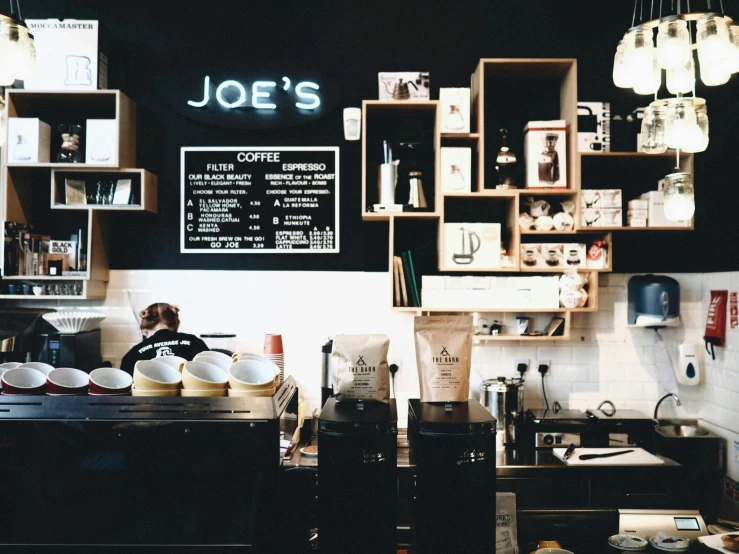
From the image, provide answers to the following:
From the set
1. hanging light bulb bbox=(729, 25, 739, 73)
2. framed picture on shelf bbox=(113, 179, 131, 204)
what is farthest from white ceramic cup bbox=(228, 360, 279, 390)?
framed picture on shelf bbox=(113, 179, 131, 204)

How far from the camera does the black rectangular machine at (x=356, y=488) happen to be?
1.70m

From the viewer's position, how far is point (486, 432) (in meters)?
1.76

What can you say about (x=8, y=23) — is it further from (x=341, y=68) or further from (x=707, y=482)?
(x=707, y=482)

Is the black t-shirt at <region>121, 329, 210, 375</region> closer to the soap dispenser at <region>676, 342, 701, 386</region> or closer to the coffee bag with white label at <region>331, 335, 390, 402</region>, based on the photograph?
the coffee bag with white label at <region>331, 335, 390, 402</region>

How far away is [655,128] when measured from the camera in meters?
2.00

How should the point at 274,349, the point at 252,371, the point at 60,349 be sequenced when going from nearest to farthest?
the point at 252,371 < the point at 60,349 < the point at 274,349

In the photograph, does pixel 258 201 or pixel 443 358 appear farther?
pixel 258 201

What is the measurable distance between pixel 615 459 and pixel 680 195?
57.1 inches

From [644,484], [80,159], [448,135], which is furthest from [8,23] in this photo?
[644,484]

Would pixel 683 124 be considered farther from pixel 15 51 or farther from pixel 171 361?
pixel 15 51

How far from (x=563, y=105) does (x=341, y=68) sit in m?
1.39

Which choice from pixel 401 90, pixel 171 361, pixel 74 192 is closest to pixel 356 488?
pixel 171 361

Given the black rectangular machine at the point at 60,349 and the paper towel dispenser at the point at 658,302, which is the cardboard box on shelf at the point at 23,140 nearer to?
the black rectangular machine at the point at 60,349

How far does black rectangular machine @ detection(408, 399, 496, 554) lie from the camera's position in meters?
1.72
